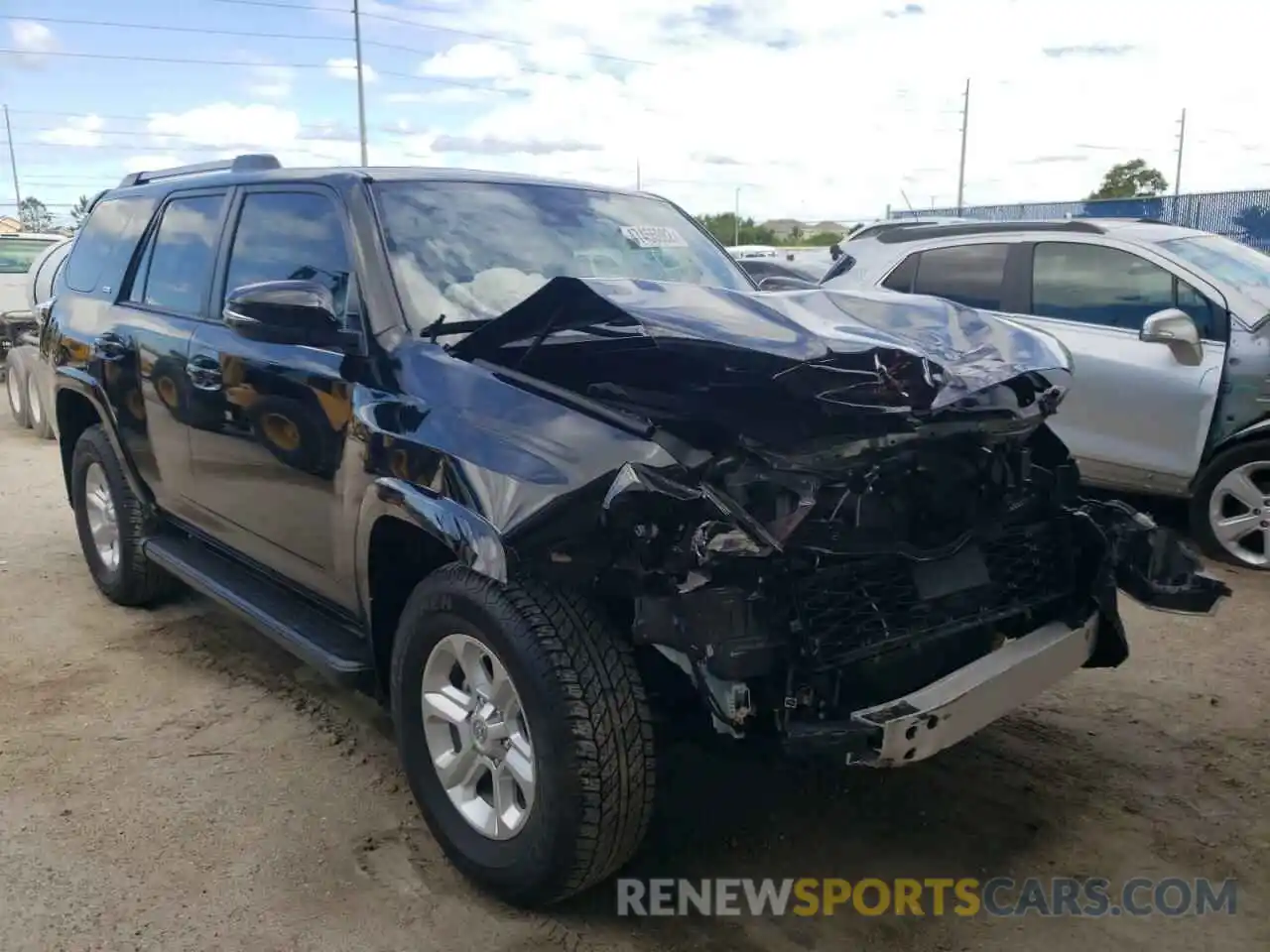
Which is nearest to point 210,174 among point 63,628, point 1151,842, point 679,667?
point 63,628

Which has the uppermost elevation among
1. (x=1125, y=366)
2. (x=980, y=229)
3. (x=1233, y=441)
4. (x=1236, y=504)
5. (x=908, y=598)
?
(x=980, y=229)

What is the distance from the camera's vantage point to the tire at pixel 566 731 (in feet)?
8.46

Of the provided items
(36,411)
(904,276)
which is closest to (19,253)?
(36,411)

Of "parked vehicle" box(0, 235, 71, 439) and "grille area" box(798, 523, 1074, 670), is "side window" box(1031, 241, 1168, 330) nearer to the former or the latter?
"grille area" box(798, 523, 1074, 670)

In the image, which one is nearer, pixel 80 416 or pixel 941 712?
pixel 941 712

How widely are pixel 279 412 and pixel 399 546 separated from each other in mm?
750

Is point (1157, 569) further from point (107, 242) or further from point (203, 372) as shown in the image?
point (107, 242)

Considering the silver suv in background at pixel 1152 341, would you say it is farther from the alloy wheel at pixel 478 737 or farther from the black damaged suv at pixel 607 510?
the alloy wheel at pixel 478 737

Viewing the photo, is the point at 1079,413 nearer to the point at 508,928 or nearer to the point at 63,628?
the point at 508,928

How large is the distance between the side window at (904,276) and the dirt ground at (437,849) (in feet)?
10.2

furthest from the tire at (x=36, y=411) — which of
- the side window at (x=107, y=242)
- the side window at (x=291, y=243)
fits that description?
the side window at (x=291, y=243)

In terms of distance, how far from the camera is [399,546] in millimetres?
3248

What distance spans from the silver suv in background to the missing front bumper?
3.39 m

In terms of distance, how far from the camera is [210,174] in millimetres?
4586
